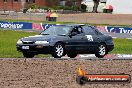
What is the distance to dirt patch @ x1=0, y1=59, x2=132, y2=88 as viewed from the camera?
45.5 ft

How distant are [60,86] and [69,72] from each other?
8.89ft

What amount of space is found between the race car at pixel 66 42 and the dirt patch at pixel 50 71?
1.36 meters

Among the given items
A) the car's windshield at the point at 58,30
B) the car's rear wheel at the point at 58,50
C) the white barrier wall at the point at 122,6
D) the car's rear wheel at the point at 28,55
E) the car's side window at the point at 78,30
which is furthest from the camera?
the white barrier wall at the point at 122,6

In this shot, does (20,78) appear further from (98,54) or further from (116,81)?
(98,54)

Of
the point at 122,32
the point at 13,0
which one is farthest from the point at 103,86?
the point at 13,0

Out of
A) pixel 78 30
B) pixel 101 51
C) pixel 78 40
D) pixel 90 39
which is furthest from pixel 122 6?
pixel 78 40

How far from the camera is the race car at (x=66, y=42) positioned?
20531mm

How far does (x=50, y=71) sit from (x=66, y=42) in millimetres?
4903

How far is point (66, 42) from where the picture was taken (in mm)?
21094

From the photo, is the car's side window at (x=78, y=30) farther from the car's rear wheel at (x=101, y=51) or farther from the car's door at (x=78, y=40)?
the car's rear wheel at (x=101, y=51)

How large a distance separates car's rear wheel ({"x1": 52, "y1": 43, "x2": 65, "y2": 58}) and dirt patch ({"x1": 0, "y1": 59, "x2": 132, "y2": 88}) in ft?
4.61

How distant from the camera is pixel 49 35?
2103 centimetres

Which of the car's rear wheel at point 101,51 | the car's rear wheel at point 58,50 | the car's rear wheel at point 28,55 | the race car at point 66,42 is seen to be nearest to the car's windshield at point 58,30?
the race car at point 66,42

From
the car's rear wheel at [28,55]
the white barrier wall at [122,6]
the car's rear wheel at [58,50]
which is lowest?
the white barrier wall at [122,6]
